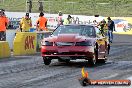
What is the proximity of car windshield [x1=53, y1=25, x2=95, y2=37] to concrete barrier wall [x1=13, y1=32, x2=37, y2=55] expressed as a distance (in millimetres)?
4799

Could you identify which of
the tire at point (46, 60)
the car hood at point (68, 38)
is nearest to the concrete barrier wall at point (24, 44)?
the tire at point (46, 60)

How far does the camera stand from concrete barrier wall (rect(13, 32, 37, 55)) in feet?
71.1

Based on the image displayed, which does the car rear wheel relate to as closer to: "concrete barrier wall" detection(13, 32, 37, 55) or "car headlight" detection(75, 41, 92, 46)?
"car headlight" detection(75, 41, 92, 46)

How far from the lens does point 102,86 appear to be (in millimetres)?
10781

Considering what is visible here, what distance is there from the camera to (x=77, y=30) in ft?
55.7

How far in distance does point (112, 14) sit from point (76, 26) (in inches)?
1332

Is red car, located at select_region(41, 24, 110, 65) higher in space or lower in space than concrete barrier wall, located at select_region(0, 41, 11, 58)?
higher

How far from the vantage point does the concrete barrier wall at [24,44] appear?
21.7m

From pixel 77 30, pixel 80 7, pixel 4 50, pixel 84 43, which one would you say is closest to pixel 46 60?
pixel 77 30

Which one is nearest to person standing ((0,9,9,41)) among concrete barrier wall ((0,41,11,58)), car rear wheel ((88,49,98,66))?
concrete barrier wall ((0,41,11,58))

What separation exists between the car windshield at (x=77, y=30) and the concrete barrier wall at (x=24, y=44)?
480 centimetres

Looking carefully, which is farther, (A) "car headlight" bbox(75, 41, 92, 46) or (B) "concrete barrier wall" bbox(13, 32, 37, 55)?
(B) "concrete barrier wall" bbox(13, 32, 37, 55)

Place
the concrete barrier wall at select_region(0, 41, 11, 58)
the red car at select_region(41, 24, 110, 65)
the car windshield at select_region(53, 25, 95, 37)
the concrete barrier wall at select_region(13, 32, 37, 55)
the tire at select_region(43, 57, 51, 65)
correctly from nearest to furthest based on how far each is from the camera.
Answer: the red car at select_region(41, 24, 110, 65), the tire at select_region(43, 57, 51, 65), the car windshield at select_region(53, 25, 95, 37), the concrete barrier wall at select_region(0, 41, 11, 58), the concrete barrier wall at select_region(13, 32, 37, 55)

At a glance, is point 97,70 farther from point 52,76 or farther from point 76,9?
point 76,9
